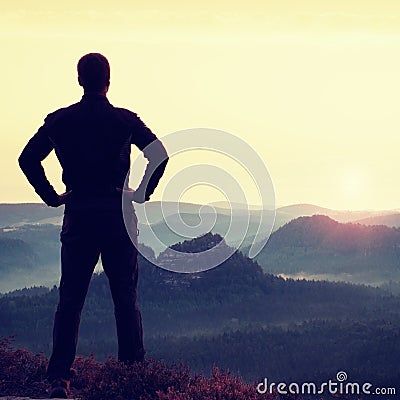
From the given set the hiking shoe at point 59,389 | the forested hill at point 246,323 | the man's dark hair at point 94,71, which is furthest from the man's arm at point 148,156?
the forested hill at point 246,323

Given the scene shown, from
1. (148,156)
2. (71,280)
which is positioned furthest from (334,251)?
(148,156)

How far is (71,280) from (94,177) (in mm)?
1586

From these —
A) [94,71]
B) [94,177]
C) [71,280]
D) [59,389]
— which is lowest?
[59,389]

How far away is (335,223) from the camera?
582 ft

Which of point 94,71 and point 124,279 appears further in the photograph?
point 124,279

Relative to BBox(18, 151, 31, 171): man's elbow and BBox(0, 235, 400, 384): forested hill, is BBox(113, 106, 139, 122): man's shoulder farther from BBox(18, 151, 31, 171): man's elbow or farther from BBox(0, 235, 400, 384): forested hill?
BBox(0, 235, 400, 384): forested hill

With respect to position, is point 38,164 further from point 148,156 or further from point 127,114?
point 148,156

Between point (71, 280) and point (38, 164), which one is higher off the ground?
point (38, 164)

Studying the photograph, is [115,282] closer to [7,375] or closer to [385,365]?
[7,375]

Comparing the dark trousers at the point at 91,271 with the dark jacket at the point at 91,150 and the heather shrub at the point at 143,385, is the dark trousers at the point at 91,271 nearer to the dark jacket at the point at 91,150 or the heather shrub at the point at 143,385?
the dark jacket at the point at 91,150

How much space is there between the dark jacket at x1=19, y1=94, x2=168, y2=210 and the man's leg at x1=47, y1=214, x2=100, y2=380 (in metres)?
0.36

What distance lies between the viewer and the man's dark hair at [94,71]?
43.6 ft

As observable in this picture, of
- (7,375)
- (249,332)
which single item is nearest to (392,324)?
(249,332)

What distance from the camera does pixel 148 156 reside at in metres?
13.5
